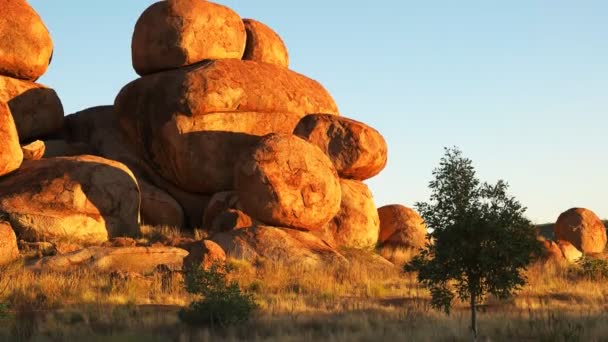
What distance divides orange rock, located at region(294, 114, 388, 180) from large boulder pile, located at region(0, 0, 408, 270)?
0.04m

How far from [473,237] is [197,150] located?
50.1 feet

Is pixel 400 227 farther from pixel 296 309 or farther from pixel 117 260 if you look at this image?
pixel 296 309

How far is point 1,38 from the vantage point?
1048 inches

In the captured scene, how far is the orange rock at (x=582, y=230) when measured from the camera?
32281 mm

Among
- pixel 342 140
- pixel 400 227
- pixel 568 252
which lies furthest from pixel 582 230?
pixel 342 140

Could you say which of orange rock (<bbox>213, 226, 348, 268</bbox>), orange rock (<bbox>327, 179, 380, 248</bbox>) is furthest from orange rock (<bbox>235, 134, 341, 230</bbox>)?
orange rock (<bbox>327, 179, 380, 248</bbox>)

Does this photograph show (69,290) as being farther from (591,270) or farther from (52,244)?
(591,270)

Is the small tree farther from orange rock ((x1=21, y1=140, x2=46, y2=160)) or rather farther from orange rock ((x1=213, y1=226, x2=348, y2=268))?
orange rock ((x1=21, y1=140, x2=46, y2=160))

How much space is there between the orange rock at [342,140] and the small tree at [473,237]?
1347 centimetres

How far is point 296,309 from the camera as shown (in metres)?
14.9

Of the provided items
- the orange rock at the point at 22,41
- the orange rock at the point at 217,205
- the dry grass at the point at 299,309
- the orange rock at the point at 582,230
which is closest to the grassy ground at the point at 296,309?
the dry grass at the point at 299,309

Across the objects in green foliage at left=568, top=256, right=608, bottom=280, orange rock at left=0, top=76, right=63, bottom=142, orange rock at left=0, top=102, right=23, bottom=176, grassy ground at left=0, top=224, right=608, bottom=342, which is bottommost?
grassy ground at left=0, top=224, right=608, bottom=342

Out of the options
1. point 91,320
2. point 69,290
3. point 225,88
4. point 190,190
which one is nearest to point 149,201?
point 190,190

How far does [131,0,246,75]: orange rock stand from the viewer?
2725cm
